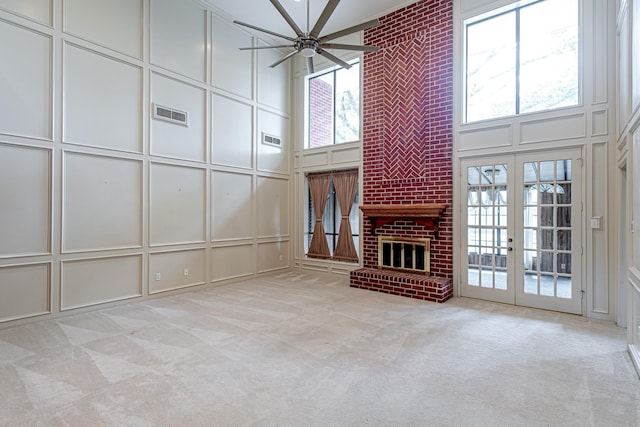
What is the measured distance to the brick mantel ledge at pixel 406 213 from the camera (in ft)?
16.6

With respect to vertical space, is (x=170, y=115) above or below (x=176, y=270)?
above

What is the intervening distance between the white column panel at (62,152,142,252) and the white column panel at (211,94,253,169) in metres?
1.44

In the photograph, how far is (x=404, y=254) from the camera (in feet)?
18.3

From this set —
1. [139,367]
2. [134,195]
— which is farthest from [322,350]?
[134,195]

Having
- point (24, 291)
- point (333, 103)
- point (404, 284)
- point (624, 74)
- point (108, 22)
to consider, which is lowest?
point (404, 284)

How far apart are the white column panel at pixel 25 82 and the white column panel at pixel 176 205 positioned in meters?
1.40

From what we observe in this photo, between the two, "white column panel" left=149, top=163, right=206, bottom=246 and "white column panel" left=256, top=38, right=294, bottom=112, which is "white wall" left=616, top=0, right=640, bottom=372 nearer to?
"white column panel" left=256, top=38, right=294, bottom=112

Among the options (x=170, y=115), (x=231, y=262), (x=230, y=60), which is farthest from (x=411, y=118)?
(x=231, y=262)

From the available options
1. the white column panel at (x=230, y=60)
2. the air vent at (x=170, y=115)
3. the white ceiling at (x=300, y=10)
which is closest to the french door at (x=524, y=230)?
the white ceiling at (x=300, y=10)

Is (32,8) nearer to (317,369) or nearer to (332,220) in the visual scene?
(317,369)

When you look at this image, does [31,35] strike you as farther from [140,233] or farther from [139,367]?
[139,367]

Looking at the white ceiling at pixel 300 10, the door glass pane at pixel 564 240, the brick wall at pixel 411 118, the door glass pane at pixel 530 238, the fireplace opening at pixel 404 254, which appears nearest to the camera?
the door glass pane at pixel 564 240

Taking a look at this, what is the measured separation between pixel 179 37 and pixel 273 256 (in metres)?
4.23

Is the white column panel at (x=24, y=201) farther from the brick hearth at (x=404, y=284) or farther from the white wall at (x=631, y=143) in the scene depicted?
the white wall at (x=631, y=143)
